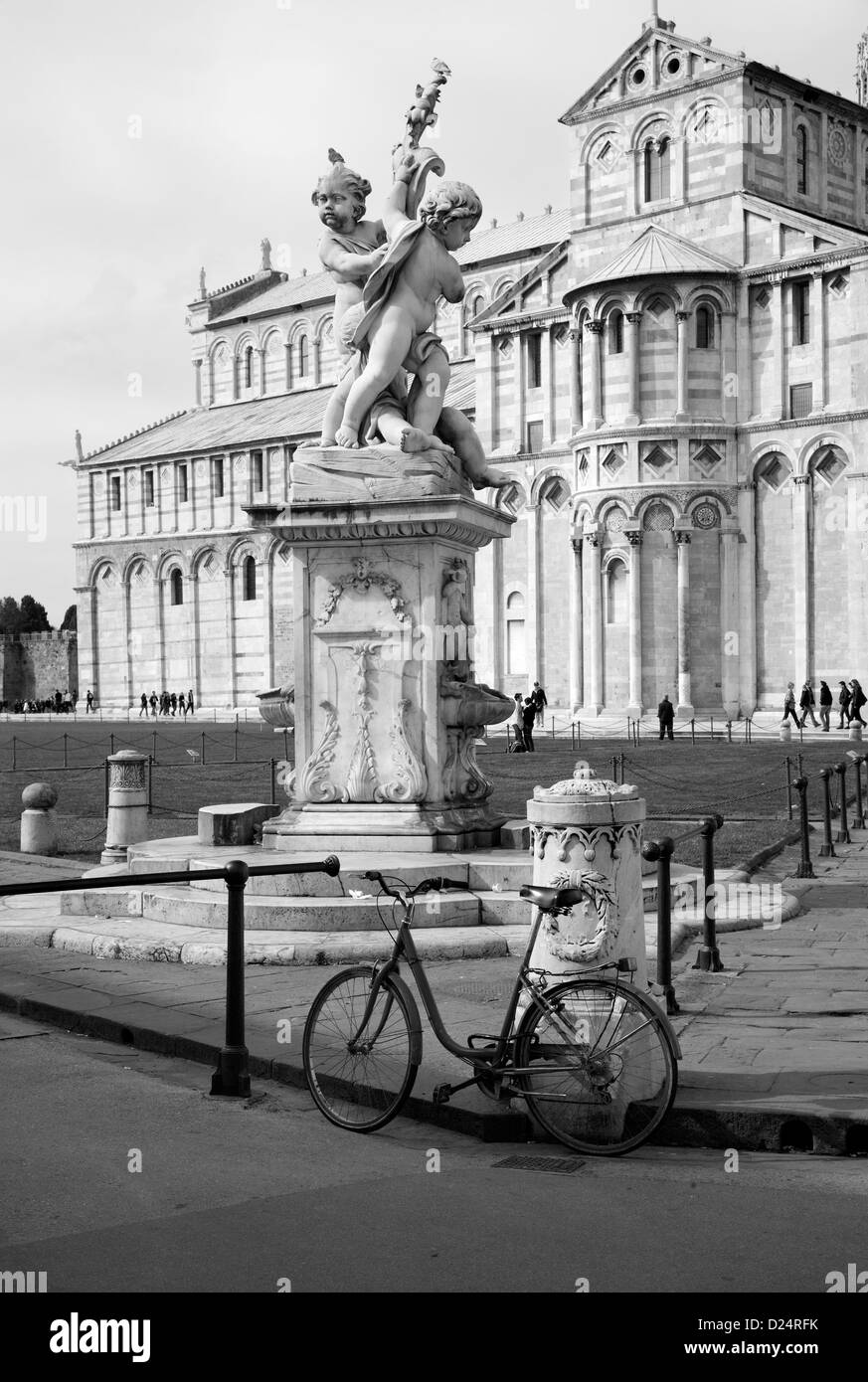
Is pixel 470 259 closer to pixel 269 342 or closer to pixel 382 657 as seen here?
pixel 269 342

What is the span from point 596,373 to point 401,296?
40953 mm

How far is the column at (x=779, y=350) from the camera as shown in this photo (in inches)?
1940

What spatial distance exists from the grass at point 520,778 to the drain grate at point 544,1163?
438 centimetres

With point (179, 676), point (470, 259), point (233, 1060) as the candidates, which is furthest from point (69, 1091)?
point (179, 676)

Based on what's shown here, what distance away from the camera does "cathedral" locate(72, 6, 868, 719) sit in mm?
48531

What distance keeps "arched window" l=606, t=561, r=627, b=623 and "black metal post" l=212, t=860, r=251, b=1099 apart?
145 ft

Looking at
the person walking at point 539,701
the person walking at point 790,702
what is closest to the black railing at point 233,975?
the person walking at point 539,701

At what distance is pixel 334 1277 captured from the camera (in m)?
4.37

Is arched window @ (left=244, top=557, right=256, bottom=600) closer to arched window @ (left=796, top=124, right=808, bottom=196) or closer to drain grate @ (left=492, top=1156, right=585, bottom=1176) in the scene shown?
arched window @ (left=796, top=124, right=808, bottom=196)

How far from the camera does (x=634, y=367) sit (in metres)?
49.8

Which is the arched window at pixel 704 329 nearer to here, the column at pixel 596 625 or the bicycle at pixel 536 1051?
the column at pixel 596 625

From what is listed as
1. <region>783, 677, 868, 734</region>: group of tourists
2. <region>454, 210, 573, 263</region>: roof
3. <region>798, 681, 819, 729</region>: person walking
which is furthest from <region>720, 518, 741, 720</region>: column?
<region>454, 210, 573, 263</region>: roof

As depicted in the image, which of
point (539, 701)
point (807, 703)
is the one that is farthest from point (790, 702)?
point (539, 701)

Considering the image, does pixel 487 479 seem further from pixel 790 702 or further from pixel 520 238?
pixel 520 238
